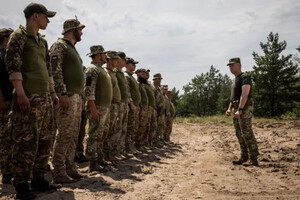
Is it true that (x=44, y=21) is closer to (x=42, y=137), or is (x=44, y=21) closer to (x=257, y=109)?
(x=42, y=137)

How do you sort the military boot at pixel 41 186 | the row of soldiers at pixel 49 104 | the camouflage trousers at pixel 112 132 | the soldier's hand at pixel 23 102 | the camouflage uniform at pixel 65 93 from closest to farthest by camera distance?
the soldier's hand at pixel 23 102, the row of soldiers at pixel 49 104, the military boot at pixel 41 186, the camouflage uniform at pixel 65 93, the camouflage trousers at pixel 112 132

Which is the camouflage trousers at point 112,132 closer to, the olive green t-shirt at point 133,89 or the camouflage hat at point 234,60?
the olive green t-shirt at point 133,89

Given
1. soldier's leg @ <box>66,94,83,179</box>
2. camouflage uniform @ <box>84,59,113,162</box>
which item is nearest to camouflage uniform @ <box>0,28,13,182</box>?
soldier's leg @ <box>66,94,83,179</box>

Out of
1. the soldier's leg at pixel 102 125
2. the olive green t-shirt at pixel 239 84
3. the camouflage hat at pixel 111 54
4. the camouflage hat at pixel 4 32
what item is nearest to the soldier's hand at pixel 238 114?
the olive green t-shirt at pixel 239 84

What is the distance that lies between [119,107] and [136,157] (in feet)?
5.80

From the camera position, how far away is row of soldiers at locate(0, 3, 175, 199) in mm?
3555

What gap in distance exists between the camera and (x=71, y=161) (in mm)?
4902

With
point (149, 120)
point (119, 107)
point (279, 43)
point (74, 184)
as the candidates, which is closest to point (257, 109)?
point (279, 43)

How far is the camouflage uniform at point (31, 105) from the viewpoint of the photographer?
3531 millimetres

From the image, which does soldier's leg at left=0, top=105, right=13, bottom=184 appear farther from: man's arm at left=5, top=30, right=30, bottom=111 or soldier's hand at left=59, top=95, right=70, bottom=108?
man's arm at left=5, top=30, right=30, bottom=111

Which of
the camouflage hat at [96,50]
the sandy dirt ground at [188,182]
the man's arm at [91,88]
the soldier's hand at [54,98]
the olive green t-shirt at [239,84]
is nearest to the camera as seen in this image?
the sandy dirt ground at [188,182]

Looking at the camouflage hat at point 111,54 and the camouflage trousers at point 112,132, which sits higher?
the camouflage hat at point 111,54

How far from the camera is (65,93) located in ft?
14.4

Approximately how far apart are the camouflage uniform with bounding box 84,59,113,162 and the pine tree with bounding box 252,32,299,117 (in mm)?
33276
